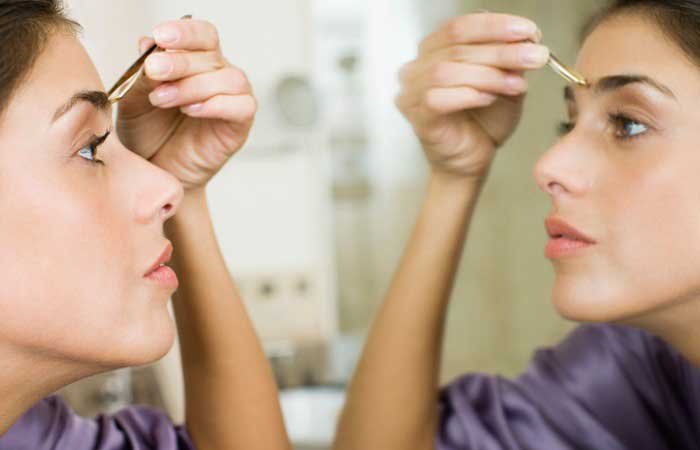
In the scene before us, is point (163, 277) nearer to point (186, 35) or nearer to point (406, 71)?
point (186, 35)

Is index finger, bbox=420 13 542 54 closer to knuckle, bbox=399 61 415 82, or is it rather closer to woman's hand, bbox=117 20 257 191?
knuckle, bbox=399 61 415 82

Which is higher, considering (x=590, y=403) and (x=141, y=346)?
(x=141, y=346)

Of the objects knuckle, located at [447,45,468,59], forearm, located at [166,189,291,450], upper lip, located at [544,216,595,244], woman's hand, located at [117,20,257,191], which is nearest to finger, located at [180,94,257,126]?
woman's hand, located at [117,20,257,191]

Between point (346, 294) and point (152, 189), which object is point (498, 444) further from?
point (346, 294)

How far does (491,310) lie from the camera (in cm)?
261

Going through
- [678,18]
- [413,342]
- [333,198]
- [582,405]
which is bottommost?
[582,405]

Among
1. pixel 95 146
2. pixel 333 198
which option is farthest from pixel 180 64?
pixel 333 198

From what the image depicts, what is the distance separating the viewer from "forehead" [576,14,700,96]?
0.80 metres

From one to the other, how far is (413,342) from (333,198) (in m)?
1.70

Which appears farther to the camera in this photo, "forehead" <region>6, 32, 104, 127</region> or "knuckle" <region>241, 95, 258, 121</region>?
"knuckle" <region>241, 95, 258, 121</region>

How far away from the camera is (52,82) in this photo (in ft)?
2.26

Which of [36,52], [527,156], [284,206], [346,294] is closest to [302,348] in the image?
[284,206]

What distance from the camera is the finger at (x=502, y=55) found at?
820 millimetres

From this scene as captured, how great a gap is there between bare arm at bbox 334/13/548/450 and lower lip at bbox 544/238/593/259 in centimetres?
17
